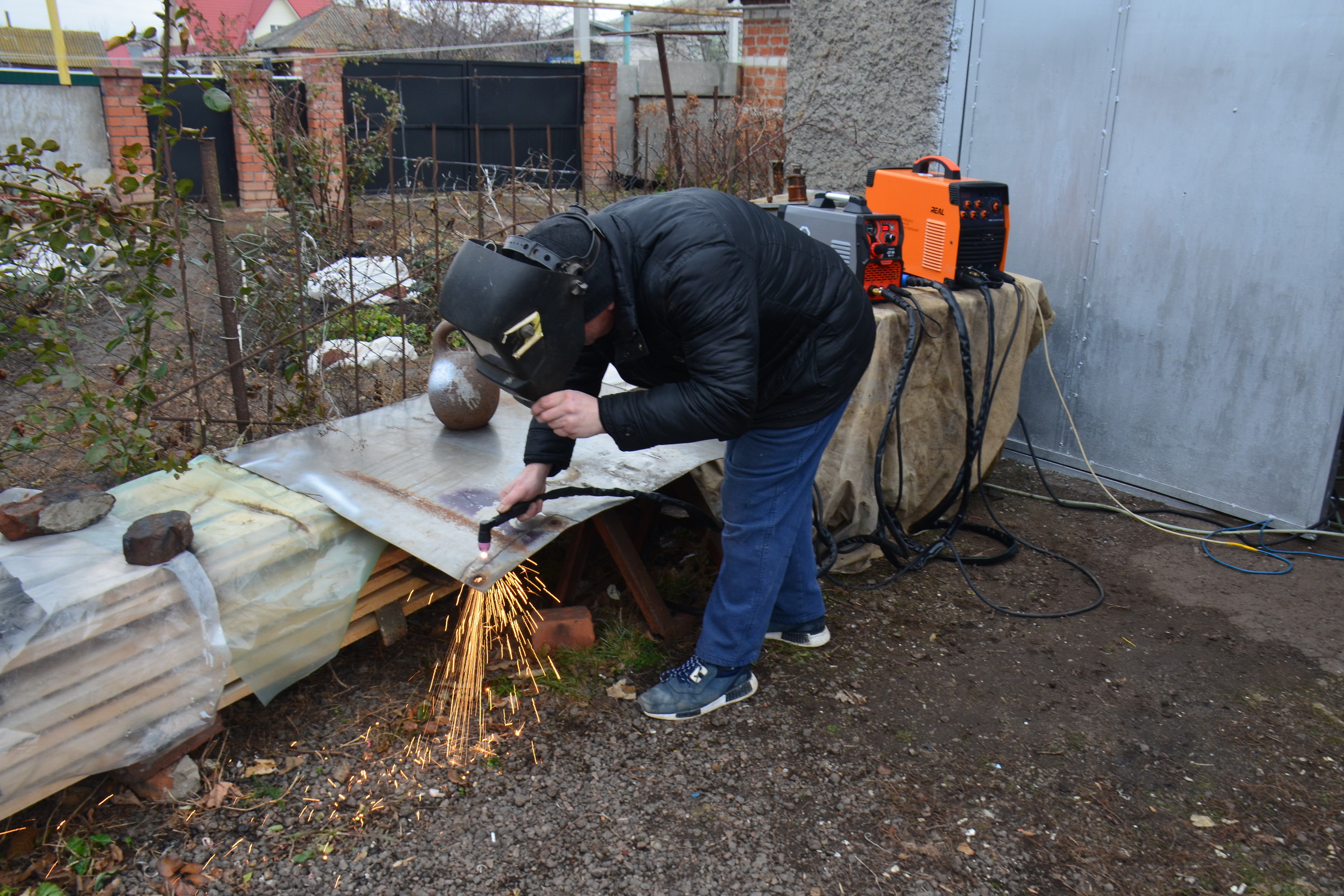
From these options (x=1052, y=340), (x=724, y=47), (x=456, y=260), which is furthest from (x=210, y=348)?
(x=724, y=47)

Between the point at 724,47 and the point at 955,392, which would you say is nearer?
the point at 955,392

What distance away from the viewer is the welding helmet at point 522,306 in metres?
2.06

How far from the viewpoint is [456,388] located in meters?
3.54

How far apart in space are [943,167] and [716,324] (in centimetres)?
260

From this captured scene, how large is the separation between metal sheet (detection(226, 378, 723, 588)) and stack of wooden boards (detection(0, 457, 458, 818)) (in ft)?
0.47

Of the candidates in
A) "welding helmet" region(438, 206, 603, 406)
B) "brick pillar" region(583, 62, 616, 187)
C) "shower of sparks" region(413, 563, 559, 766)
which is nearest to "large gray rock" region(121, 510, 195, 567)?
"shower of sparks" region(413, 563, 559, 766)

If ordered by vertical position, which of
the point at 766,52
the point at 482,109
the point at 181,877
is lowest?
the point at 181,877

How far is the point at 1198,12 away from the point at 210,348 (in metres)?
6.05

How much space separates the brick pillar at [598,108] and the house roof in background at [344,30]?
4.64 metres

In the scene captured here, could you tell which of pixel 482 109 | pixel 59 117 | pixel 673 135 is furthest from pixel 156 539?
pixel 482 109

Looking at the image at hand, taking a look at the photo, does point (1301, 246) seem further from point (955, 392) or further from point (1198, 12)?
point (955, 392)

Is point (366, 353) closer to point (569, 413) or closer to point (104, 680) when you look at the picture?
point (104, 680)

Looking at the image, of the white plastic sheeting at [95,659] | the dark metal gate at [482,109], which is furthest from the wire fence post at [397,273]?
the dark metal gate at [482,109]

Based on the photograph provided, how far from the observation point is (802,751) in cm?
278
